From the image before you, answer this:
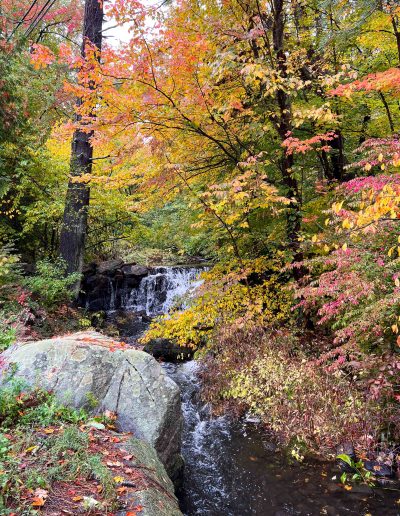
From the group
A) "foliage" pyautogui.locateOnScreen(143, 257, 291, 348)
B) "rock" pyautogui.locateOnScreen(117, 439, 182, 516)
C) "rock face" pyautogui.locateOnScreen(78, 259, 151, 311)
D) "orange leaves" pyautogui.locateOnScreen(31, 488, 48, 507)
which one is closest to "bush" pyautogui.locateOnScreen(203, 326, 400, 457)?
"foliage" pyautogui.locateOnScreen(143, 257, 291, 348)

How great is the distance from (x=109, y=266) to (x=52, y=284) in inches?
247

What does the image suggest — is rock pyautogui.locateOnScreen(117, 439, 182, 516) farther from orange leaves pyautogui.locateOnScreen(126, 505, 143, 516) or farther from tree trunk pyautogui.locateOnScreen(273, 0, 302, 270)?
tree trunk pyautogui.locateOnScreen(273, 0, 302, 270)

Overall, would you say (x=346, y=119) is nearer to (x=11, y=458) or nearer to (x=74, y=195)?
(x=74, y=195)

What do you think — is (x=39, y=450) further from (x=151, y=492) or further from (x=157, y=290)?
(x=157, y=290)

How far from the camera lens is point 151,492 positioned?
2850 mm

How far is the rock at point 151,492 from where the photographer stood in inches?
103

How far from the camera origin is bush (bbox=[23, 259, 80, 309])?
8.16 meters

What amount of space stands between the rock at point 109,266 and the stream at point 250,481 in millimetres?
8783

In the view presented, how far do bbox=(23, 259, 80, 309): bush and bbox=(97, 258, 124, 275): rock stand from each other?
517 cm

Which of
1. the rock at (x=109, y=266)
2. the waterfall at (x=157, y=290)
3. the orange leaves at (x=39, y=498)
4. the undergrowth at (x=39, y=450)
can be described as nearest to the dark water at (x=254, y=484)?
the undergrowth at (x=39, y=450)

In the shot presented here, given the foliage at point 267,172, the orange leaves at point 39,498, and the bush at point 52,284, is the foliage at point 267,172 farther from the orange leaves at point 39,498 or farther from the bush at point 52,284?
the orange leaves at point 39,498

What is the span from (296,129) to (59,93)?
7647 mm

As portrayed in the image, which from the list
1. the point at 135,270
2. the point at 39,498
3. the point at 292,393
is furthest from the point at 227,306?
the point at 135,270

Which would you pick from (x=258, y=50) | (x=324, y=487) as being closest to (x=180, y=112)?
(x=258, y=50)
